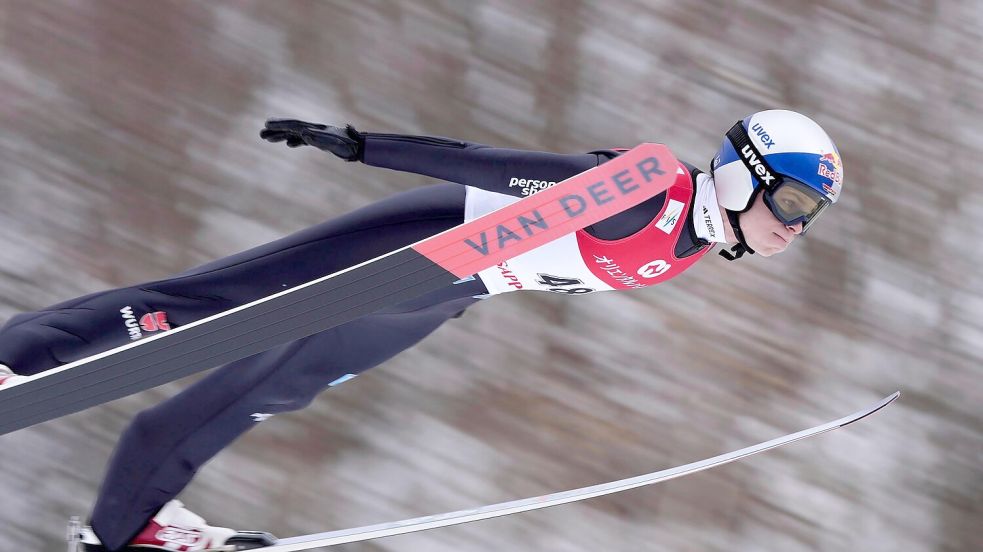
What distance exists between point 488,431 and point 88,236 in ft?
5.22

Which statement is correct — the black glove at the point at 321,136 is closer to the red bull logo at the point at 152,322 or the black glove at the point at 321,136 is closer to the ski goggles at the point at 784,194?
the red bull logo at the point at 152,322

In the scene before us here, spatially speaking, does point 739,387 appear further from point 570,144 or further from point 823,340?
point 570,144

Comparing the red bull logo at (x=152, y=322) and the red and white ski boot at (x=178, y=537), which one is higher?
the red bull logo at (x=152, y=322)

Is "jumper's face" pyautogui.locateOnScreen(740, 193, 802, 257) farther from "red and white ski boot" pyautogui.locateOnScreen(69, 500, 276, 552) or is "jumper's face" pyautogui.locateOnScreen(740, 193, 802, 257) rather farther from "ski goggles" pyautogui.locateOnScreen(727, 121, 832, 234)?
"red and white ski boot" pyautogui.locateOnScreen(69, 500, 276, 552)

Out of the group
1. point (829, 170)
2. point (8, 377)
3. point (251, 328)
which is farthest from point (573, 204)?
point (8, 377)

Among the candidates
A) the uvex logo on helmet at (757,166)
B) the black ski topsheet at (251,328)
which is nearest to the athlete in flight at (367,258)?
the uvex logo on helmet at (757,166)

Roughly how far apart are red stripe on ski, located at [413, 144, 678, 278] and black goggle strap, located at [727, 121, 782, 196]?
294mm

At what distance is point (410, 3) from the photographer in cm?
400

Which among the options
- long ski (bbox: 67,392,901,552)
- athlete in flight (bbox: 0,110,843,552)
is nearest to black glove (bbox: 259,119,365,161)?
athlete in flight (bbox: 0,110,843,552)

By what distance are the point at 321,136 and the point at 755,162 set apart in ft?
3.38

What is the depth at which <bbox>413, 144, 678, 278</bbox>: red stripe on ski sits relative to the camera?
2.20 metres

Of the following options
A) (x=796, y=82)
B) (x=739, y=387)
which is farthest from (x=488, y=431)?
(x=796, y=82)

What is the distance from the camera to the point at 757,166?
241cm

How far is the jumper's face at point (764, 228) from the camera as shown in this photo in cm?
243
